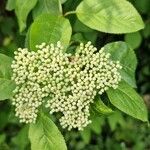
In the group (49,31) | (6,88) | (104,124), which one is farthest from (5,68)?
(104,124)

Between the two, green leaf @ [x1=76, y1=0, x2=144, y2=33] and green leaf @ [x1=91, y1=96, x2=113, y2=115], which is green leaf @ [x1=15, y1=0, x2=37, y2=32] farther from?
green leaf @ [x1=91, y1=96, x2=113, y2=115]

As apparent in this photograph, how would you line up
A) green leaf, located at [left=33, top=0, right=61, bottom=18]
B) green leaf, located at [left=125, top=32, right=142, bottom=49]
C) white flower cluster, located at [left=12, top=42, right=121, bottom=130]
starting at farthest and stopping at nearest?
1. green leaf, located at [left=125, top=32, right=142, bottom=49]
2. green leaf, located at [left=33, top=0, right=61, bottom=18]
3. white flower cluster, located at [left=12, top=42, right=121, bottom=130]

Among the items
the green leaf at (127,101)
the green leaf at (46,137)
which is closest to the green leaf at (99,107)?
the green leaf at (127,101)

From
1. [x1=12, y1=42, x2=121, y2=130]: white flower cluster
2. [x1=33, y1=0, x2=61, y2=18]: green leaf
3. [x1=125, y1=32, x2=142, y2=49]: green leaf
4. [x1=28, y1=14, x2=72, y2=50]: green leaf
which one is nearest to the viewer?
[x1=12, y1=42, x2=121, y2=130]: white flower cluster

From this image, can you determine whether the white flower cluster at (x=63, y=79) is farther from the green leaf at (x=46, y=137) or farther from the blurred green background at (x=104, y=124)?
the blurred green background at (x=104, y=124)

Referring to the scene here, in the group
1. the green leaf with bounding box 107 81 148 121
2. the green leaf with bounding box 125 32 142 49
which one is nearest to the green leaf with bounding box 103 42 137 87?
the green leaf with bounding box 107 81 148 121

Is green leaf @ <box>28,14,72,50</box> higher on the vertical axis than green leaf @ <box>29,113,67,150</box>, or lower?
higher

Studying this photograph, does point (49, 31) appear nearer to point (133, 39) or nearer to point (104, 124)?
point (133, 39)
